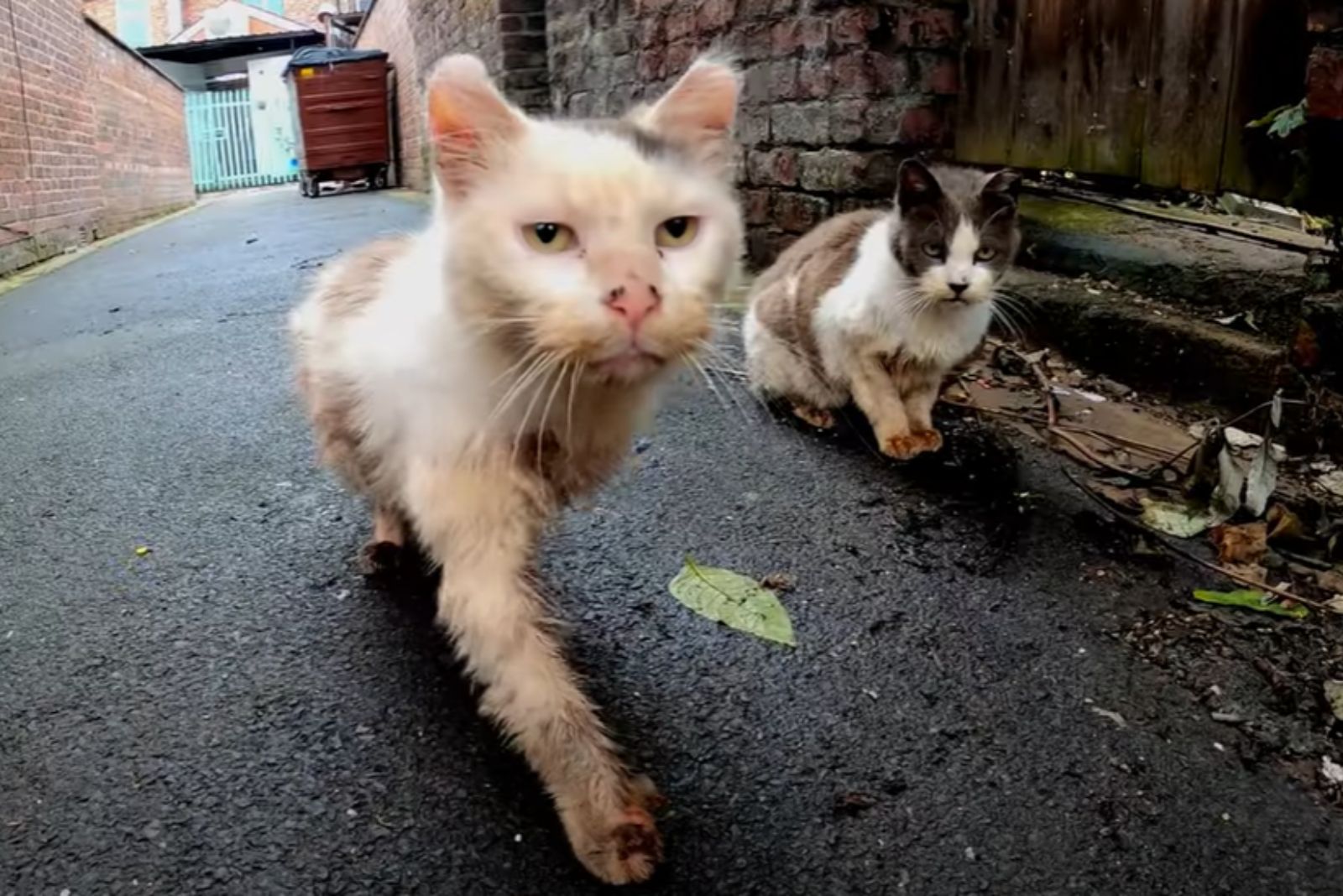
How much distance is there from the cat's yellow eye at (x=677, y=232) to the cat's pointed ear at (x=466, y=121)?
0.22 meters

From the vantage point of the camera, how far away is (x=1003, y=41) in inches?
133

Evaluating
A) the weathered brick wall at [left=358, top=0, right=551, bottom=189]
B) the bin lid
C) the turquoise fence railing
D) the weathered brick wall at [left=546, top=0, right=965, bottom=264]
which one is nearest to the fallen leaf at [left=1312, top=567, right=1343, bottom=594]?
the weathered brick wall at [left=546, top=0, right=965, bottom=264]

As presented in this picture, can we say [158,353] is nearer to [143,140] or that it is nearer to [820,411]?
[820,411]

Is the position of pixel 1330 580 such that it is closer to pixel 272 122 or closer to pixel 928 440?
pixel 928 440

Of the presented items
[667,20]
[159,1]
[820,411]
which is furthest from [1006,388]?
[159,1]

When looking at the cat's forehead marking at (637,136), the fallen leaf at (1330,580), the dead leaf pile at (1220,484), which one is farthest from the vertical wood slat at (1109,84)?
the cat's forehead marking at (637,136)

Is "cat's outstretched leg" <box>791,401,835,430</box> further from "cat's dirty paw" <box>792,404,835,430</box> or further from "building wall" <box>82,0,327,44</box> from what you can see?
"building wall" <box>82,0,327,44</box>

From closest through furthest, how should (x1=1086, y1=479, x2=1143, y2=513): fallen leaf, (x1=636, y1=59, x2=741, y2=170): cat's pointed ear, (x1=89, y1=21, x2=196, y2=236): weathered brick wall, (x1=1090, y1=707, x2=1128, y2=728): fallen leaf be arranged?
(x1=636, y1=59, x2=741, y2=170): cat's pointed ear → (x1=1090, y1=707, x2=1128, y2=728): fallen leaf → (x1=1086, y1=479, x2=1143, y2=513): fallen leaf → (x1=89, y1=21, x2=196, y2=236): weathered brick wall

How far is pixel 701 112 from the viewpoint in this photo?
4.50 ft

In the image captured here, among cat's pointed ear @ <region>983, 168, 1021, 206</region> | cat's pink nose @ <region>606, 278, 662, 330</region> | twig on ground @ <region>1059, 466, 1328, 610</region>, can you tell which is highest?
cat's pointed ear @ <region>983, 168, 1021, 206</region>

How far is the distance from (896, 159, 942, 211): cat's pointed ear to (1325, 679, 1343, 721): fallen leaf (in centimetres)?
143

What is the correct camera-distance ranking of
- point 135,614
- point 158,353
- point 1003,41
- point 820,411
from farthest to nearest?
point 158,353 < point 1003,41 < point 820,411 < point 135,614

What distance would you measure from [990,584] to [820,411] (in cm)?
109

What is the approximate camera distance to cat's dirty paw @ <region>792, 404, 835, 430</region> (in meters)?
2.85
